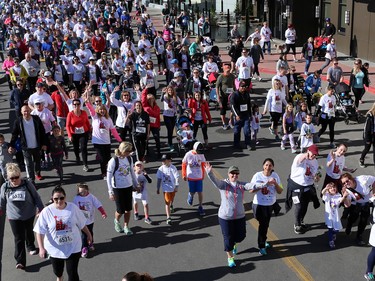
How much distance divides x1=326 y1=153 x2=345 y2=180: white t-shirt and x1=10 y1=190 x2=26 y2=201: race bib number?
5427 millimetres

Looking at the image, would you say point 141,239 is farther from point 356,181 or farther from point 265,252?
point 356,181

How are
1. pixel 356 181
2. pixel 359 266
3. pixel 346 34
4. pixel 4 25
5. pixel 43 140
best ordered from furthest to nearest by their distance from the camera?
1. pixel 4 25
2. pixel 346 34
3. pixel 43 140
4. pixel 356 181
5. pixel 359 266

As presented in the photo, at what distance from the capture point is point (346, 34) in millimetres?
26156

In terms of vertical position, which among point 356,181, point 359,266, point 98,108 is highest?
point 98,108

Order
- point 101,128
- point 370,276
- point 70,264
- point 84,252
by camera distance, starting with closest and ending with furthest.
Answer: point 70,264 → point 370,276 → point 84,252 → point 101,128

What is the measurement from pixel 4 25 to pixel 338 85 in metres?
24.5

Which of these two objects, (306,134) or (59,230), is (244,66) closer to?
(306,134)

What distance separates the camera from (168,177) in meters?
10.2

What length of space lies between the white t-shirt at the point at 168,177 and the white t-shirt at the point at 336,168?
2824 mm

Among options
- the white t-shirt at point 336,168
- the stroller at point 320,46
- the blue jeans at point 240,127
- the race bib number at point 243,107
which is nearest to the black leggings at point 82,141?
the blue jeans at point 240,127

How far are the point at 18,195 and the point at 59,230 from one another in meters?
1.43

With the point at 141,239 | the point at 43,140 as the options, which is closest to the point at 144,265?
the point at 141,239

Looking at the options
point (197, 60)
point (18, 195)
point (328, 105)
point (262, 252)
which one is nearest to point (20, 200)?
point (18, 195)

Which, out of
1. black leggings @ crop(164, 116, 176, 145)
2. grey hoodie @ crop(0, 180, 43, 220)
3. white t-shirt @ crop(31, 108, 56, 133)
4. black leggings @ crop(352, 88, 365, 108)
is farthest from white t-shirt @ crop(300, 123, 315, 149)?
grey hoodie @ crop(0, 180, 43, 220)
